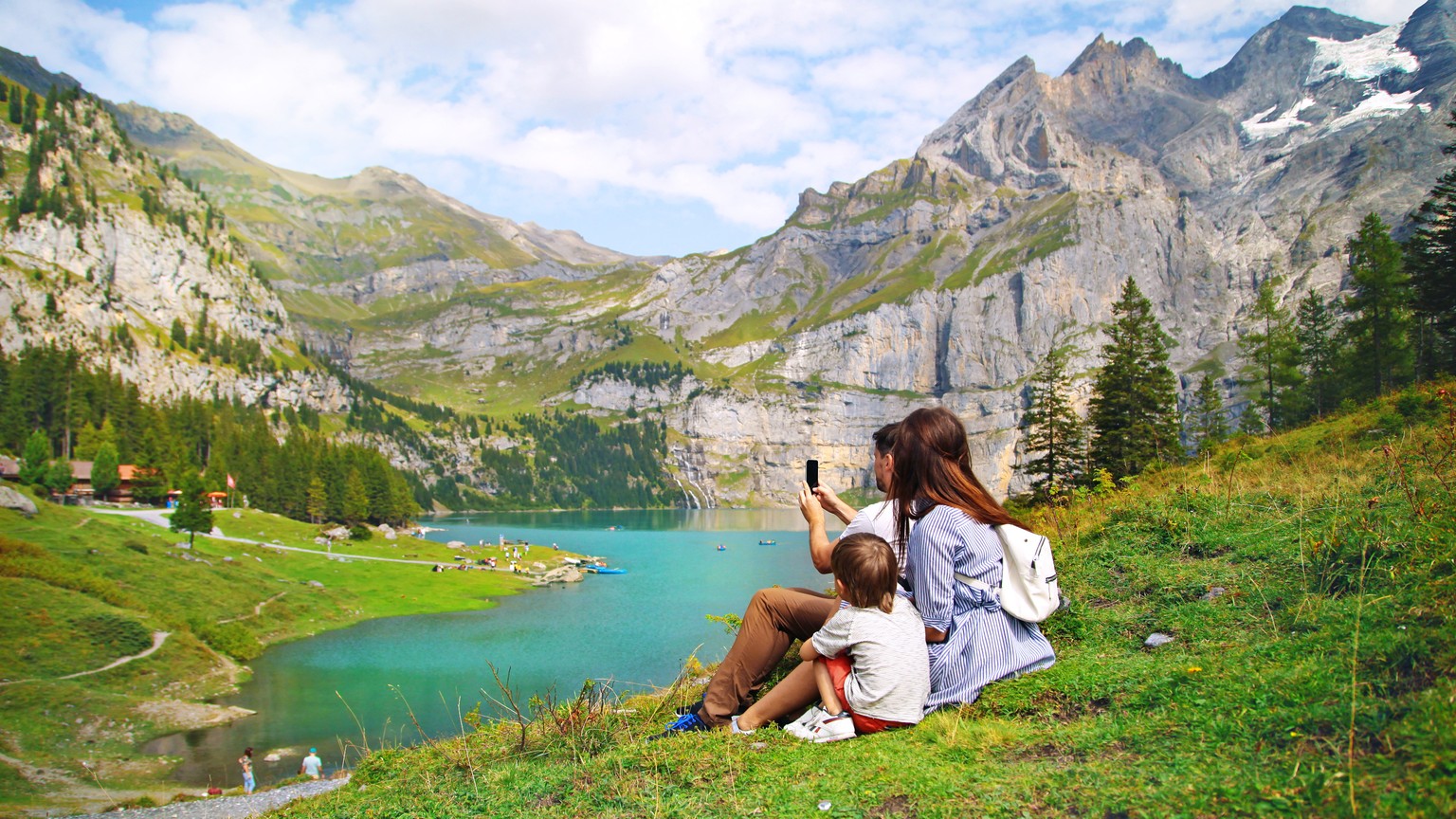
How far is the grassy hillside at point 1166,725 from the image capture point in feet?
12.3

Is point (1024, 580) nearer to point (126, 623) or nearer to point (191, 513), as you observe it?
point (126, 623)

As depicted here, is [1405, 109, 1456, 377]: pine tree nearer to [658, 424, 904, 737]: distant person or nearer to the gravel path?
[658, 424, 904, 737]: distant person

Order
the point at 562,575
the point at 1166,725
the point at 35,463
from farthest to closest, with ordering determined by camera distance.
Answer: the point at 562,575 → the point at 35,463 → the point at 1166,725

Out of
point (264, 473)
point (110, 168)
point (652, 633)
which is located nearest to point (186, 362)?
point (110, 168)

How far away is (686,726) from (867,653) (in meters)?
2.06

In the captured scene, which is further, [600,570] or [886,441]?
[600,570]

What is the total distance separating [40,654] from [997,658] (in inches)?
1584

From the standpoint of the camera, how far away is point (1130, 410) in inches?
1476

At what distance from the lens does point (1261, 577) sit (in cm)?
711

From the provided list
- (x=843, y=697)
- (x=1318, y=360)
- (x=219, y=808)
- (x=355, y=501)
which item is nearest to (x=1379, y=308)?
A: (x=1318, y=360)

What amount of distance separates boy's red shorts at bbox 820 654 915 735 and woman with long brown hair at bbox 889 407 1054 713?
20.3 inches

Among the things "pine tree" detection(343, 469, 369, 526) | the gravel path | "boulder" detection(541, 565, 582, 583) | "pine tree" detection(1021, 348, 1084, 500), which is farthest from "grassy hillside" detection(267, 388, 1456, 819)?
"pine tree" detection(343, 469, 369, 526)

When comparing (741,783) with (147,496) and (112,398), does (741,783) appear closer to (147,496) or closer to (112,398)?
(147,496)

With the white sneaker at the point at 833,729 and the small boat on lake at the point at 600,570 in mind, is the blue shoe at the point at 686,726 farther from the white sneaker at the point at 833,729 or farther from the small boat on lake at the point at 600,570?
the small boat on lake at the point at 600,570
